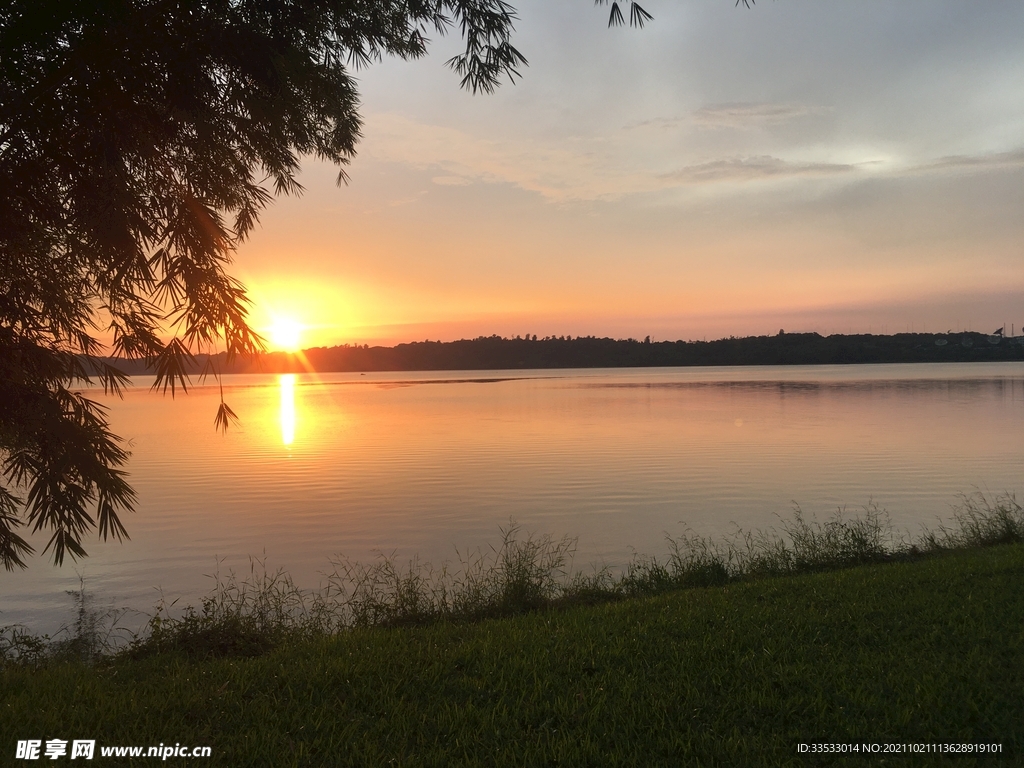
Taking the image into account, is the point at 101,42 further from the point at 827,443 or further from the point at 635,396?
the point at 635,396

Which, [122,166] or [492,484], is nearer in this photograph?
[122,166]

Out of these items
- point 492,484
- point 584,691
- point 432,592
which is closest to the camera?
point 584,691

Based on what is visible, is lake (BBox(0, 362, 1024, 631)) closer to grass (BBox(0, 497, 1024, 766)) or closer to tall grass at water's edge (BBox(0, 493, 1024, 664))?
tall grass at water's edge (BBox(0, 493, 1024, 664))

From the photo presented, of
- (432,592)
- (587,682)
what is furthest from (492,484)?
(587,682)

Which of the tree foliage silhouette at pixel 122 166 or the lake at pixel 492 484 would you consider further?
the lake at pixel 492 484

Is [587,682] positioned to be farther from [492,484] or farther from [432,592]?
[492,484]

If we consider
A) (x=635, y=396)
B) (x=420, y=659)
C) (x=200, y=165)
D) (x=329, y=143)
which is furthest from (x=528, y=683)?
(x=635, y=396)

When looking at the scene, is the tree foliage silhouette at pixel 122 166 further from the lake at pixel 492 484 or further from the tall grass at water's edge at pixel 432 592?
the lake at pixel 492 484

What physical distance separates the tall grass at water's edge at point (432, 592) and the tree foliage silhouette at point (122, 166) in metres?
1.89

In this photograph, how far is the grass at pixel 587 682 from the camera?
462cm

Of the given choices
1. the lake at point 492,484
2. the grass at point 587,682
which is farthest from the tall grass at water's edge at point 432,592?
the lake at point 492,484

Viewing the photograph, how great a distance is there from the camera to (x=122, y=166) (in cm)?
599

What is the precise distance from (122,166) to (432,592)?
7.35 m

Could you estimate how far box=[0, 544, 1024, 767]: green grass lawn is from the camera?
4.57 meters
